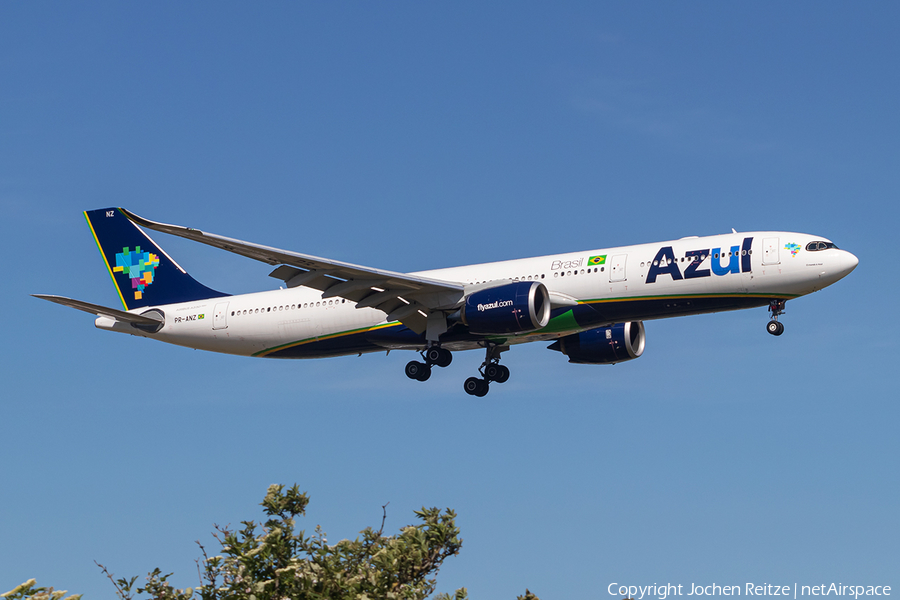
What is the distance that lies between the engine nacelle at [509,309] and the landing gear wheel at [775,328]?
754 centimetres

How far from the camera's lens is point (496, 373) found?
41.2 m

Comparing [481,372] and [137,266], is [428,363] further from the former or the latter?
[137,266]

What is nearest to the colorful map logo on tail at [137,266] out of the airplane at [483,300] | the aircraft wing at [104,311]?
the airplane at [483,300]

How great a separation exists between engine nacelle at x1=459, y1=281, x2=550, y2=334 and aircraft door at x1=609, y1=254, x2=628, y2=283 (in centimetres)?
234

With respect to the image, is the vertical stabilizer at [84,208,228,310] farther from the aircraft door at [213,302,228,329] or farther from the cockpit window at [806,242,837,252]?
the cockpit window at [806,242,837,252]

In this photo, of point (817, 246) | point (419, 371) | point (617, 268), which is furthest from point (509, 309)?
point (817, 246)

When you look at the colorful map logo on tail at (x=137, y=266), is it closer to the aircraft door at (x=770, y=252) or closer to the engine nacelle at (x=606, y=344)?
the engine nacelle at (x=606, y=344)

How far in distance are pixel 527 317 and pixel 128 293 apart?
821 inches

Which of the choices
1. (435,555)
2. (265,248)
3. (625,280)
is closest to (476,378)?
(625,280)

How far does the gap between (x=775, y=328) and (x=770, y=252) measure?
2641mm

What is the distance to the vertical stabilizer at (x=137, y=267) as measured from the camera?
45.4m

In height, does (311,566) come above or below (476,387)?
below

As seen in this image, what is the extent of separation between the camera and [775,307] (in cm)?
3509

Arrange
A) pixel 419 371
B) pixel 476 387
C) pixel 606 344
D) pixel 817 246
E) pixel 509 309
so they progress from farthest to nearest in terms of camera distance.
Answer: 1. pixel 606 344
2. pixel 476 387
3. pixel 419 371
4. pixel 509 309
5. pixel 817 246
